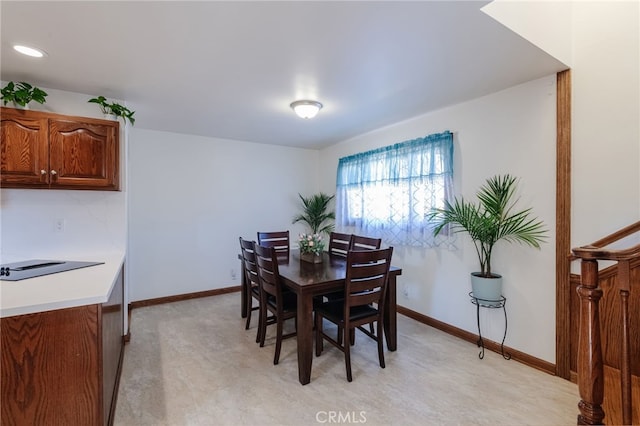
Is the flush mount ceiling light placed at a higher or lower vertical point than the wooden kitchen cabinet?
higher

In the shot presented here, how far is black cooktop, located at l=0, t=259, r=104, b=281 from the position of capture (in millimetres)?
1852

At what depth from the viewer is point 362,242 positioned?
332 centimetres

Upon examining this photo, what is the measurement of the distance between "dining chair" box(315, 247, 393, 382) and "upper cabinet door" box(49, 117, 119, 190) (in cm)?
218

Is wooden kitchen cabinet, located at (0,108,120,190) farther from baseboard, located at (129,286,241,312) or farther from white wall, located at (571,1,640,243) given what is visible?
white wall, located at (571,1,640,243)

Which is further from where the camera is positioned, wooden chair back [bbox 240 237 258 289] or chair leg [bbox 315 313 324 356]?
wooden chair back [bbox 240 237 258 289]

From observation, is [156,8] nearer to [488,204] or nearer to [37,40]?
[37,40]

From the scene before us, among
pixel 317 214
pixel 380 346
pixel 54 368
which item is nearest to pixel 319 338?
pixel 380 346

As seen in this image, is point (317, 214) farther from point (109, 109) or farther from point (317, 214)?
point (109, 109)

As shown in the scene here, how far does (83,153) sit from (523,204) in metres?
3.78

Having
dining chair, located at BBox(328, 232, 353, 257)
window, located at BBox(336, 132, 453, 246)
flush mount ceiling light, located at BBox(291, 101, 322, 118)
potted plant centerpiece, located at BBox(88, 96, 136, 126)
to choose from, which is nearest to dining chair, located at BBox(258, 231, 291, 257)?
dining chair, located at BBox(328, 232, 353, 257)

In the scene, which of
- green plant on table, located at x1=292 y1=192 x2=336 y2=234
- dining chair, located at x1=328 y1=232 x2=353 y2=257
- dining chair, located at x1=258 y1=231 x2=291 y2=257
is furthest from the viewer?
green plant on table, located at x1=292 y1=192 x2=336 y2=234

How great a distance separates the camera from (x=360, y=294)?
2307 mm

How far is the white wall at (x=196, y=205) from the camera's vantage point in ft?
12.9

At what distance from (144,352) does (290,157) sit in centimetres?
353
